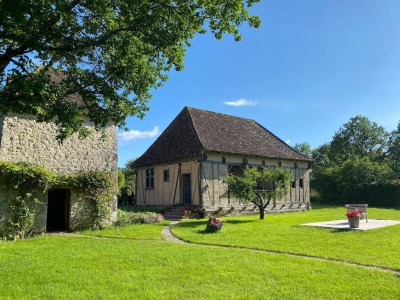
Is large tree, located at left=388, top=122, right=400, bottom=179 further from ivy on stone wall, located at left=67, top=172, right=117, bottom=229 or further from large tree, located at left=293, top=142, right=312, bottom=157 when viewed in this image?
ivy on stone wall, located at left=67, top=172, right=117, bottom=229

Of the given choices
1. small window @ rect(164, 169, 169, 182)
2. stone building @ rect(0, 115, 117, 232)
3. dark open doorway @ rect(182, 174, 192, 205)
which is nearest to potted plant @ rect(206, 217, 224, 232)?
stone building @ rect(0, 115, 117, 232)

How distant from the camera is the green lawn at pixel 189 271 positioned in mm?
5199

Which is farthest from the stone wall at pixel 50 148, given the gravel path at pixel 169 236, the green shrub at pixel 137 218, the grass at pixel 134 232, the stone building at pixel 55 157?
the gravel path at pixel 169 236

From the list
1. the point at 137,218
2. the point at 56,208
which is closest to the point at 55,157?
the point at 56,208

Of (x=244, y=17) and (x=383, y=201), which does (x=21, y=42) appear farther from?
(x=383, y=201)

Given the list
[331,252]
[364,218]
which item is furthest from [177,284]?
[364,218]

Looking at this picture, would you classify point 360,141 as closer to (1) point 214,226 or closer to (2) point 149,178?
(2) point 149,178

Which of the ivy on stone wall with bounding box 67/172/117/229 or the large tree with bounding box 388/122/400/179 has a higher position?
the large tree with bounding box 388/122/400/179

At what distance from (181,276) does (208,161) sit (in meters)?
12.1

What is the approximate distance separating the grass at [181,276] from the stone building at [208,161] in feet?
31.3

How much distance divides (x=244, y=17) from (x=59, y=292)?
633 centimetres

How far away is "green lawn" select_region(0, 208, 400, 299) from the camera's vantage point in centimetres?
520

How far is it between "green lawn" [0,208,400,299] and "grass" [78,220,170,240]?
1.40m

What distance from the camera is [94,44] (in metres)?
5.96
